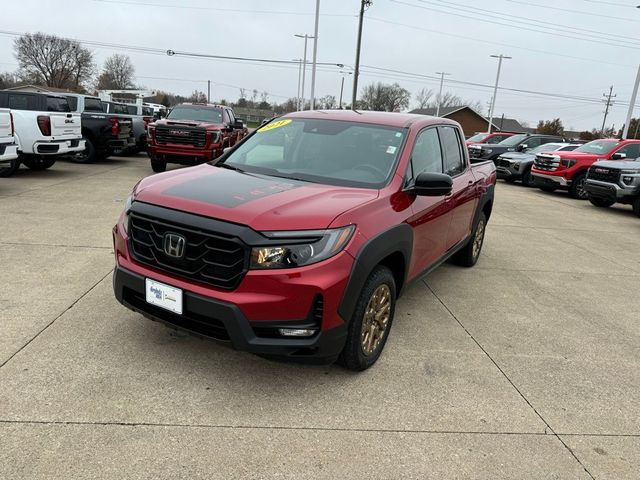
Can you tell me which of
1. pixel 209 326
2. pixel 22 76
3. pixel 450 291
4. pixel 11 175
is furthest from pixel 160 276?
pixel 22 76

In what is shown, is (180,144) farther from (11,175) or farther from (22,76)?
(22,76)

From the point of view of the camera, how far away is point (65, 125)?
35.3ft

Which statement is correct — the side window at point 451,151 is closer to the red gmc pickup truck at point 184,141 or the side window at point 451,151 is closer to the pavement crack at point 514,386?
the pavement crack at point 514,386

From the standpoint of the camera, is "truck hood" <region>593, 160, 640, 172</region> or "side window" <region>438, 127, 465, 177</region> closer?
"side window" <region>438, 127, 465, 177</region>

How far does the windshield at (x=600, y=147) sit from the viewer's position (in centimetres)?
1420

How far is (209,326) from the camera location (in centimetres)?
279

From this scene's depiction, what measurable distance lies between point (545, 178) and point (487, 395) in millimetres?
13363

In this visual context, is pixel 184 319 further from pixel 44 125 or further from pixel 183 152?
pixel 183 152

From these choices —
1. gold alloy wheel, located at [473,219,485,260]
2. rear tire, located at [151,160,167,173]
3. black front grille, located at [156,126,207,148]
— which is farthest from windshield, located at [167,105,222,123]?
gold alloy wheel, located at [473,219,485,260]

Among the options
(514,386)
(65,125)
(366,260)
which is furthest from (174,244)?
(65,125)

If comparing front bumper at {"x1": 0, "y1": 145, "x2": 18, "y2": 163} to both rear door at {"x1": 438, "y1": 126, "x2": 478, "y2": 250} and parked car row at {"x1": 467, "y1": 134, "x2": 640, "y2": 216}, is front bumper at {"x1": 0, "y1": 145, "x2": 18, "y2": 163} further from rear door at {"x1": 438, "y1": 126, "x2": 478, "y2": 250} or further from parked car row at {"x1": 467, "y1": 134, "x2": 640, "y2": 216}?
parked car row at {"x1": 467, "y1": 134, "x2": 640, "y2": 216}

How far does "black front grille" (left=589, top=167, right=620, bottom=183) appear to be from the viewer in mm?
11562

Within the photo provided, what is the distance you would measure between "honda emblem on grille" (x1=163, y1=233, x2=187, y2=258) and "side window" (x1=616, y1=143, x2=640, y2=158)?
1413cm

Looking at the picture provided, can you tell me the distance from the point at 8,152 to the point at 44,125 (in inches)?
66.3
